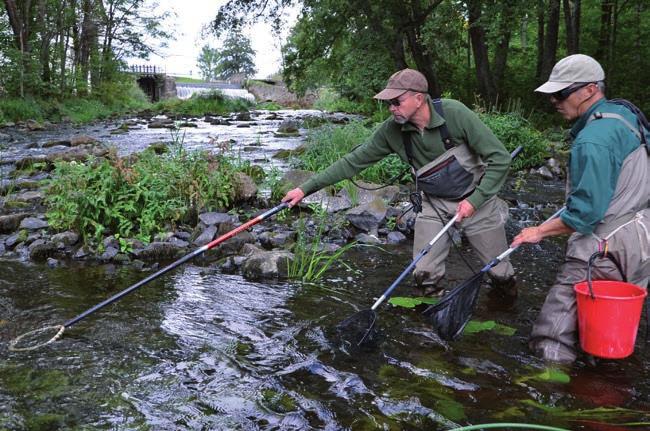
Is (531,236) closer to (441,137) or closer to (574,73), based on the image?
(574,73)

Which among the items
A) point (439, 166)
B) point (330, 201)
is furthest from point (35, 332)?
point (330, 201)

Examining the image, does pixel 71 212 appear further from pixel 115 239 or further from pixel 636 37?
pixel 636 37

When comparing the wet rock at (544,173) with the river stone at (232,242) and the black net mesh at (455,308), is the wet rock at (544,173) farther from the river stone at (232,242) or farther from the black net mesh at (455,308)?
the black net mesh at (455,308)

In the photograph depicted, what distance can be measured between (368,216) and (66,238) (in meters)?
3.86

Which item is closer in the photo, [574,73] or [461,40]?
[574,73]

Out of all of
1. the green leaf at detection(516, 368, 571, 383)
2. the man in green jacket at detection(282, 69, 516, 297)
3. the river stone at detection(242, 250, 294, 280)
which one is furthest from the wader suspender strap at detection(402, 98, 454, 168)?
the river stone at detection(242, 250, 294, 280)

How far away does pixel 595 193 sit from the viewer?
3.39 meters

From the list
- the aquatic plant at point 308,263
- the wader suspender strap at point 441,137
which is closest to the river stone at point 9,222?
the aquatic plant at point 308,263

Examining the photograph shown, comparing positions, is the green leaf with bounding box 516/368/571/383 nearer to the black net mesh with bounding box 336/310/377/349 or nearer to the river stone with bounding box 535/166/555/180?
the black net mesh with bounding box 336/310/377/349

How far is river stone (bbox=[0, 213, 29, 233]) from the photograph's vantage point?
7.67 m

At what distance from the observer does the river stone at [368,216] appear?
805cm

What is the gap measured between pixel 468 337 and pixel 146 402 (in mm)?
2461

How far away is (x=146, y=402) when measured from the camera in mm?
3643

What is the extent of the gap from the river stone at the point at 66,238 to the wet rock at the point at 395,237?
12.7 ft
